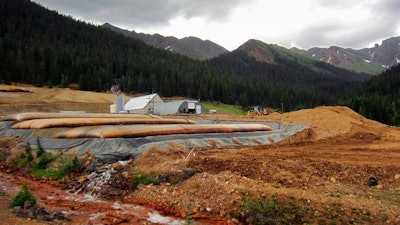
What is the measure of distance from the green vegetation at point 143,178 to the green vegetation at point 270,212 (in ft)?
15.7

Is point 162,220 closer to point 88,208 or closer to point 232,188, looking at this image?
point 232,188

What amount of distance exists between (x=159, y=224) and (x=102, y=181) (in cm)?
537

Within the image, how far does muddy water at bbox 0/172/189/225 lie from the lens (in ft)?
39.4

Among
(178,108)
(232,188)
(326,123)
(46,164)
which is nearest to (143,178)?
(232,188)

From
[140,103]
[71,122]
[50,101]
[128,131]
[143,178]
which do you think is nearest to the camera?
[143,178]

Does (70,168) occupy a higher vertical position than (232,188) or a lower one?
lower

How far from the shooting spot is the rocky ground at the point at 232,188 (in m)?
11.5

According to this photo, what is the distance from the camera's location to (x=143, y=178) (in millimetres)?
15562

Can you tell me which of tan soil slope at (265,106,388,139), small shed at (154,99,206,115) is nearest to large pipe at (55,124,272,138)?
tan soil slope at (265,106,388,139)

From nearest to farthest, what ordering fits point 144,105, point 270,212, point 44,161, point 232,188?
1. point 270,212
2. point 232,188
3. point 44,161
4. point 144,105

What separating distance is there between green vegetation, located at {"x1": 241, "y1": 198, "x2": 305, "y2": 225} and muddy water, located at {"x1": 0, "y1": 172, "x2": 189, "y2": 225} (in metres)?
2.37

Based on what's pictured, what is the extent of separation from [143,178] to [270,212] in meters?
6.35

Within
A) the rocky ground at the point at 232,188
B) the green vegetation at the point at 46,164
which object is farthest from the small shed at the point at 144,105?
the rocky ground at the point at 232,188

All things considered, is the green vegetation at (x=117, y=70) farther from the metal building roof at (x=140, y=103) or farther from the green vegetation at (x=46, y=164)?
the green vegetation at (x=46, y=164)
